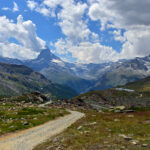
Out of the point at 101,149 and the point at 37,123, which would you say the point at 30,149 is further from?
the point at 37,123

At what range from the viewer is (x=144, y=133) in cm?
2464

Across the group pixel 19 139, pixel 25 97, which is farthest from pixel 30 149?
pixel 25 97

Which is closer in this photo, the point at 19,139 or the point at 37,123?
the point at 19,139

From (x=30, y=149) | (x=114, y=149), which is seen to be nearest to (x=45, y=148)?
(x=30, y=149)

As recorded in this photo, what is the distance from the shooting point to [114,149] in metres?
16.1

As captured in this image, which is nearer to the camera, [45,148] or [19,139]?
[45,148]

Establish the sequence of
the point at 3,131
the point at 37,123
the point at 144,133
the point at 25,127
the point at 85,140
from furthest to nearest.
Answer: the point at 37,123 → the point at 25,127 → the point at 3,131 → the point at 144,133 → the point at 85,140

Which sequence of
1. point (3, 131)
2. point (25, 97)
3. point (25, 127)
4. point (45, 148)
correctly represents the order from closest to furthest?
1. point (45, 148)
2. point (3, 131)
3. point (25, 127)
4. point (25, 97)

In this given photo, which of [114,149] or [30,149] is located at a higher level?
[114,149]

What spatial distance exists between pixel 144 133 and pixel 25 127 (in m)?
21.9

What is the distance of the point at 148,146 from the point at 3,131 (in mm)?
22679

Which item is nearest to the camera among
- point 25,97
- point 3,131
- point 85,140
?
point 85,140

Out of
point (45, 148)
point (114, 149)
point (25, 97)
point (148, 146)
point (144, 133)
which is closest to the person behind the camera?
point (114, 149)

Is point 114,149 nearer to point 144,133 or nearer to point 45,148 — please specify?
point 45,148
